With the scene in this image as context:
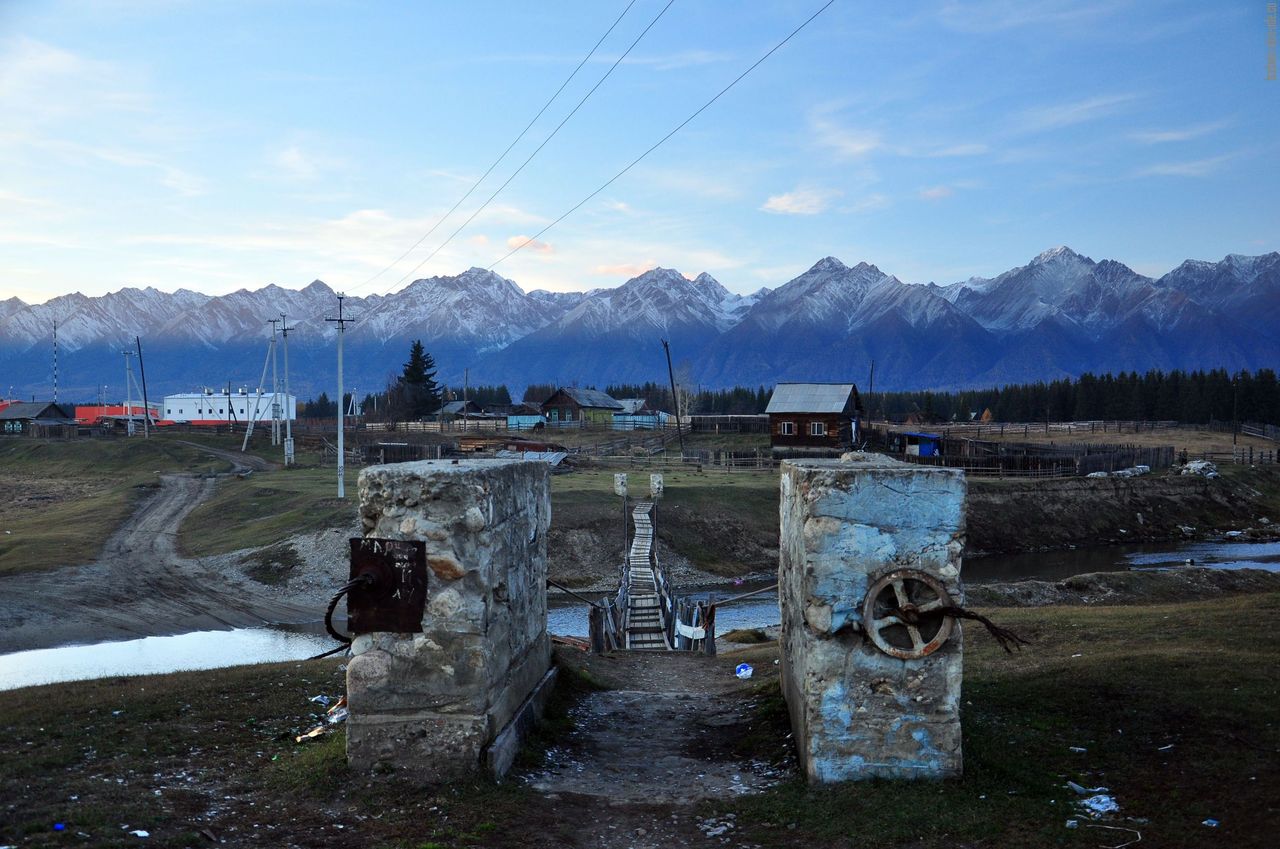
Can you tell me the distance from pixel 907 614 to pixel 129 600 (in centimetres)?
3204

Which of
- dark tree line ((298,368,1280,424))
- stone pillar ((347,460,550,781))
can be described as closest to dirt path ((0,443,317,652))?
stone pillar ((347,460,550,781))

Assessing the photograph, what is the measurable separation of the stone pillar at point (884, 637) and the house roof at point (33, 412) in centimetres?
11178

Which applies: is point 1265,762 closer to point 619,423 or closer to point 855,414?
point 855,414

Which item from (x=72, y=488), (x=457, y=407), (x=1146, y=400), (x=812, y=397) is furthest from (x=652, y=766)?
(x=1146, y=400)

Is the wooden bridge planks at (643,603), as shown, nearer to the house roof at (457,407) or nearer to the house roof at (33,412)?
the house roof at (457,407)

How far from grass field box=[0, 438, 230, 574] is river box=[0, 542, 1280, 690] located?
11.7m

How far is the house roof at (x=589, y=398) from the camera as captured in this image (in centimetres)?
10631

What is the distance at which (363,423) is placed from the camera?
103 metres

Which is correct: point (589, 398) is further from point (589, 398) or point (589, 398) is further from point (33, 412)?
point (33, 412)

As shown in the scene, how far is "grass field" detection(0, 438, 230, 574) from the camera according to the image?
127 feet

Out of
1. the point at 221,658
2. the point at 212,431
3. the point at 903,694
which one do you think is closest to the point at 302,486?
the point at 221,658

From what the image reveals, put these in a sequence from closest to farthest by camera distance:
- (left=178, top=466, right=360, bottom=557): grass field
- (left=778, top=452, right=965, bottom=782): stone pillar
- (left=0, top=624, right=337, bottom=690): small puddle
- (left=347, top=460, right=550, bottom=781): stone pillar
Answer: (left=778, top=452, right=965, bottom=782): stone pillar, (left=347, top=460, right=550, bottom=781): stone pillar, (left=0, top=624, right=337, bottom=690): small puddle, (left=178, top=466, right=360, bottom=557): grass field

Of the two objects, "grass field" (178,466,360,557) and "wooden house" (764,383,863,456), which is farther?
"wooden house" (764,383,863,456)

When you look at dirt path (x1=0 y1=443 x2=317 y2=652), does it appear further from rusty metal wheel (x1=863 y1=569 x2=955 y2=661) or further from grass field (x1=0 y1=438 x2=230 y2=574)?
rusty metal wheel (x1=863 y1=569 x2=955 y2=661)
